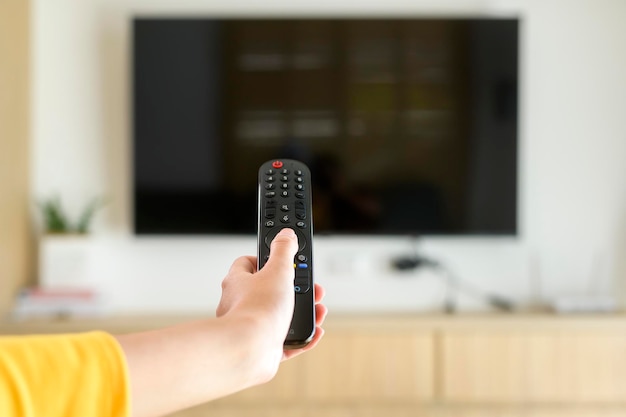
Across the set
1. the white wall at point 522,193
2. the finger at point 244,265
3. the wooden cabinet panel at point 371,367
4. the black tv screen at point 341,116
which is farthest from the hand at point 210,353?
the white wall at point 522,193

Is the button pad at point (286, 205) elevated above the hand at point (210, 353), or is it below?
above

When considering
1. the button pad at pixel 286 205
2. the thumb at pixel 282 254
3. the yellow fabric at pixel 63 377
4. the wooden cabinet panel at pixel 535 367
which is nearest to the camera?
the yellow fabric at pixel 63 377

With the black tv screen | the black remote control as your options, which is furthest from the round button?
the black tv screen

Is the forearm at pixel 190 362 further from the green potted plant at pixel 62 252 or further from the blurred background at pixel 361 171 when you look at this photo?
the green potted plant at pixel 62 252

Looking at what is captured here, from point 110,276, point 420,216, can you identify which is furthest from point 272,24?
point 110,276

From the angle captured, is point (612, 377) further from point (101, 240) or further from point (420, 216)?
point (101, 240)

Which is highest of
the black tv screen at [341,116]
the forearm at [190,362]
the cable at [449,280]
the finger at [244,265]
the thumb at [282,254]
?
the black tv screen at [341,116]

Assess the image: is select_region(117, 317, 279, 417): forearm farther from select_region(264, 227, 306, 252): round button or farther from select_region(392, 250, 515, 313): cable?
select_region(392, 250, 515, 313): cable

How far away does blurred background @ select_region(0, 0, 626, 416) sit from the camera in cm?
207

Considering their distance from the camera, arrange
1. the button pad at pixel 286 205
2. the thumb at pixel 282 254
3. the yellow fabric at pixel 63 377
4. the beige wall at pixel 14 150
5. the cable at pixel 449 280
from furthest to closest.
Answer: the cable at pixel 449 280
the beige wall at pixel 14 150
the button pad at pixel 286 205
the thumb at pixel 282 254
the yellow fabric at pixel 63 377

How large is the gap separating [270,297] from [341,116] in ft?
6.11

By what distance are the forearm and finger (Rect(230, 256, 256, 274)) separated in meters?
0.21

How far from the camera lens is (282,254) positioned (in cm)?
56

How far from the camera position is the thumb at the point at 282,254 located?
526mm
